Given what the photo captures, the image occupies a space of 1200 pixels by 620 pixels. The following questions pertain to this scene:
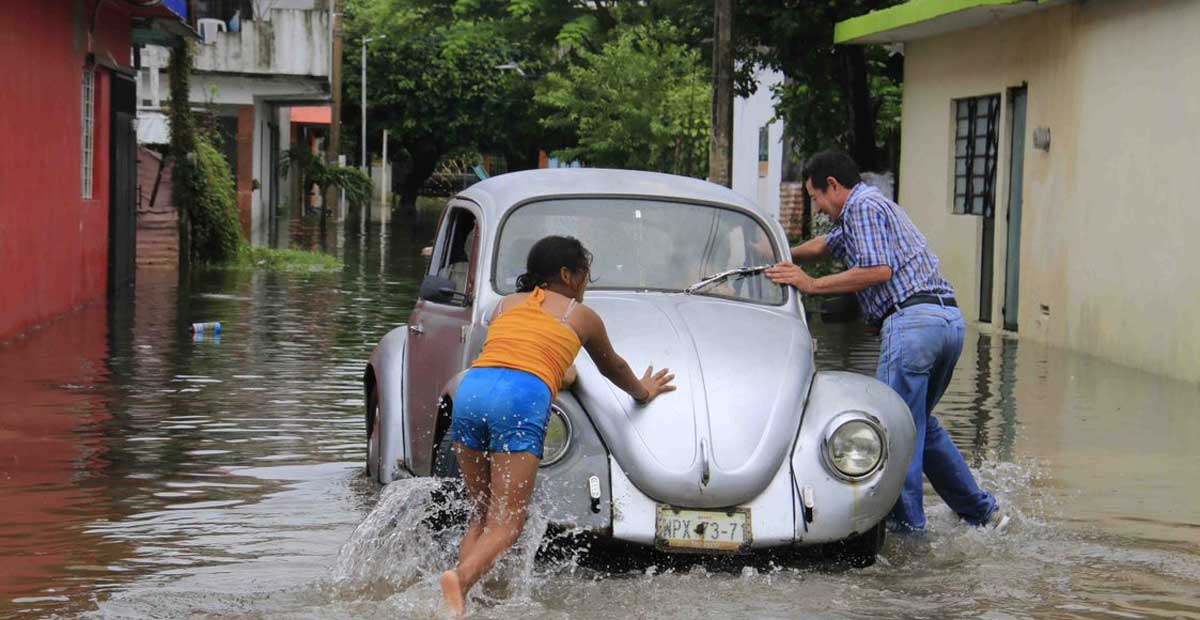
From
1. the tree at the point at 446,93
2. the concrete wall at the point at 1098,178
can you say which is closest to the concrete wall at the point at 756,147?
the concrete wall at the point at 1098,178

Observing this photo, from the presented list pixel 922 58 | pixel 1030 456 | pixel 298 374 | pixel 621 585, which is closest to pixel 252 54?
pixel 922 58

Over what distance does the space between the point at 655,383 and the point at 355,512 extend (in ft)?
7.26

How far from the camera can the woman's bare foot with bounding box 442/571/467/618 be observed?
634 cm

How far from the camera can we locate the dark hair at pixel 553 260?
22.2 feet

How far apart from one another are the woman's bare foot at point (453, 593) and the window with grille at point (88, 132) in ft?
46.2

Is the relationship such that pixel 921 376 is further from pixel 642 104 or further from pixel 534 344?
pixel 642 104

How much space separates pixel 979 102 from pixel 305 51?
1977cm

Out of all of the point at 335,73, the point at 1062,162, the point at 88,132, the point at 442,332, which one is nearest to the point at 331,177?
the point at 335,73

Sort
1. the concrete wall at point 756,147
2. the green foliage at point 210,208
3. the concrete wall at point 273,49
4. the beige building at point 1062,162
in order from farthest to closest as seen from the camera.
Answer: the concrete wall at point 756,147
the concrete wall at point 273,49
the green foliage at point 210,208
the beige building at point 1062,162

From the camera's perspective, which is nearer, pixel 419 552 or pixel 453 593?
pixel 453 593

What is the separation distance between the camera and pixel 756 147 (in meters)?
42.0

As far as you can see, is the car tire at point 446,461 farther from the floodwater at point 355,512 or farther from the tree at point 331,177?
the tree at point 331,177

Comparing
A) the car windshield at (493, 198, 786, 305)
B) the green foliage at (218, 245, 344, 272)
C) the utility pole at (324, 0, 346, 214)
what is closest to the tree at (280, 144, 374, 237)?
the utility pole at (324, 0, 346, 214)

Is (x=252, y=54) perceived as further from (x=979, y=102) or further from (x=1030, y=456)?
(x=1030, y=456)
